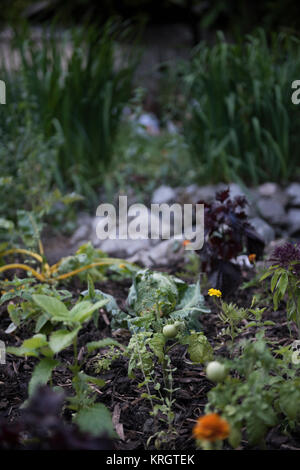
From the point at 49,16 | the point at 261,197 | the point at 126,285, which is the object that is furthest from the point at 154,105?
the point at 126,285

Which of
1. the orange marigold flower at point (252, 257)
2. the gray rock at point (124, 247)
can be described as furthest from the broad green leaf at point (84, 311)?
the gray rock at point (124, 247)

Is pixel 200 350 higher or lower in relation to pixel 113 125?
lower

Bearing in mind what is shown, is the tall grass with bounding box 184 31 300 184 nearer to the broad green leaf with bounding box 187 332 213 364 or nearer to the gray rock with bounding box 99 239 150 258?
the gray rock with bounding box 99 239 150 258

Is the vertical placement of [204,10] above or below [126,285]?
above

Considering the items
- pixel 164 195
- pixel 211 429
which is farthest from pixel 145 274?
pixel 164 195

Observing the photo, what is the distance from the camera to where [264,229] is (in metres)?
2.86

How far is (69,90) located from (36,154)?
67 cm

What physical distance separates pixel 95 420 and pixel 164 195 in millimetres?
2507

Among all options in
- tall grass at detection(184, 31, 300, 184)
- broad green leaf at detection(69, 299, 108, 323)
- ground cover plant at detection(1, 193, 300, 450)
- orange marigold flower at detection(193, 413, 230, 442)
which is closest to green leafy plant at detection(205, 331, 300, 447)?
ground cover plant at detection(1, 193, 300, 450)

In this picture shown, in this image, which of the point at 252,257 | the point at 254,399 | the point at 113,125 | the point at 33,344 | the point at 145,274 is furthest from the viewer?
the point at 113,125

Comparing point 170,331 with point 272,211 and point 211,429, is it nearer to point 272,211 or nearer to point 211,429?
point 211,429

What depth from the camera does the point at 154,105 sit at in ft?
22.4
